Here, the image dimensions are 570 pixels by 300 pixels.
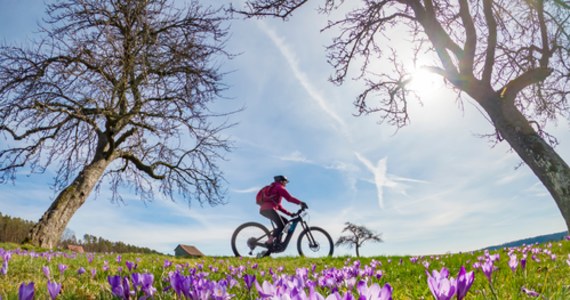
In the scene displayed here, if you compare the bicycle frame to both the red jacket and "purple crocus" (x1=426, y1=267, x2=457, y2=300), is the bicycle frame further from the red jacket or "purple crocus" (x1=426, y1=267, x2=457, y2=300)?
"purple crocus" (x1=426, y1=267, x2=457, y2=300)

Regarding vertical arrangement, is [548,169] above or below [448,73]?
below

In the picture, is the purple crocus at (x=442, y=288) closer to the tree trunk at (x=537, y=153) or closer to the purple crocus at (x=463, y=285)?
the purple crocus at (x=463, y=285)

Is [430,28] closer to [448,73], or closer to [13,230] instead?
[448,73]

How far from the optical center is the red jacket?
11.3 metres

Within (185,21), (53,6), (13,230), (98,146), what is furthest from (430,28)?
(13,230)

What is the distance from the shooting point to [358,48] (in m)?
12.7

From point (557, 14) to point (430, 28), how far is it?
4.29m

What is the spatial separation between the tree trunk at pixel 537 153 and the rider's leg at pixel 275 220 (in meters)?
6.30

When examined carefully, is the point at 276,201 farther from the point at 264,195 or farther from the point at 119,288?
the point at 119,288

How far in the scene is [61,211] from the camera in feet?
40.4

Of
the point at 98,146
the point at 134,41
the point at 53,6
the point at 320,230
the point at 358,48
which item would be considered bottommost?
the point at 320,230

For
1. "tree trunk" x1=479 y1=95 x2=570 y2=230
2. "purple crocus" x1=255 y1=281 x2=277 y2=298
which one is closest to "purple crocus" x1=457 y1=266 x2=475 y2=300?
"purple crocus" x1=255 y1=281 x2=277 y2=298

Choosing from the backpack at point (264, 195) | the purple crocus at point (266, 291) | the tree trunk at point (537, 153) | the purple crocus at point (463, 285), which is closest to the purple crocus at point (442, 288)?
the purple crocus at point (463, 285)

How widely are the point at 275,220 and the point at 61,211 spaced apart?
22.1ft
